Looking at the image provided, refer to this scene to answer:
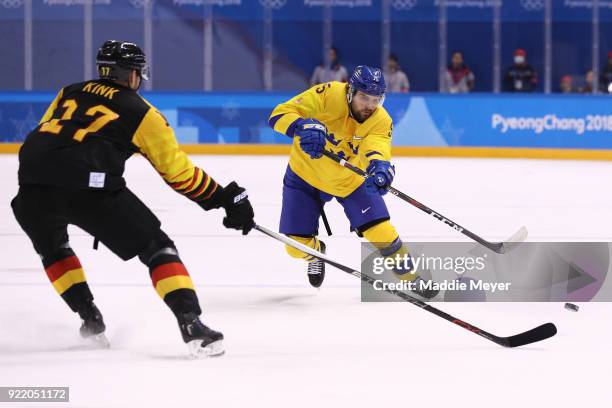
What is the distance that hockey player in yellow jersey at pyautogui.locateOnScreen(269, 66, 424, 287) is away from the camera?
4.48 m

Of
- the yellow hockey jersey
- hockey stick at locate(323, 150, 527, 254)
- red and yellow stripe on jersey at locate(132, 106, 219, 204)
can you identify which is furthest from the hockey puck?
red and yellow stripe on jersey at locate(132, 106, 219, 204)

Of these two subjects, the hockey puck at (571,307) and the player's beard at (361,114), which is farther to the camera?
the player's beard at (361,114)

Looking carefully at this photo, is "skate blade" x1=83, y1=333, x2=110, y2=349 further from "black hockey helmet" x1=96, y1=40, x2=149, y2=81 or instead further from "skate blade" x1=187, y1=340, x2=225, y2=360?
"black hockey helmet" x1=96, y1=40, x2=149, y2=81

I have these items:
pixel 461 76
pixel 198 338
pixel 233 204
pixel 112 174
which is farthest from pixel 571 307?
pixel 461 76

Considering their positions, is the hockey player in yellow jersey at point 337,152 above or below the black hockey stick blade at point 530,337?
above

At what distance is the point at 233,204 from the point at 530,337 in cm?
112

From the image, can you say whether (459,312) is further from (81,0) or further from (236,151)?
(81,0)

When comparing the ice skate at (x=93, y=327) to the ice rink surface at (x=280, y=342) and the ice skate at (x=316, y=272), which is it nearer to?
the ice rink surface at (x=280, y=342)

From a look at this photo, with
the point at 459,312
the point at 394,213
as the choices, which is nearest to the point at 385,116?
the point at 459,312

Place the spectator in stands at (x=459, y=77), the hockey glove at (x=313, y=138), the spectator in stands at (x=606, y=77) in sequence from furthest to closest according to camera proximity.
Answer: the spectator in stands at (x=459, y=77), the spectator in stands at (x=606, y=77), the hockey glove at (x=313, y=138)

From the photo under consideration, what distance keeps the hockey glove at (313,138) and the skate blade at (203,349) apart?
4.04ft

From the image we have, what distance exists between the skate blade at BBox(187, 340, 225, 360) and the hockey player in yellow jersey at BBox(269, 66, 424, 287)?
4.08ft

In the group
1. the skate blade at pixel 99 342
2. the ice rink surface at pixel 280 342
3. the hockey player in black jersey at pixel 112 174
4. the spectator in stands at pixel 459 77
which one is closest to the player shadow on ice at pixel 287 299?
the ice rink surface at pixel 280 342

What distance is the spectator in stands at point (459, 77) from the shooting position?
1367 centimetres
